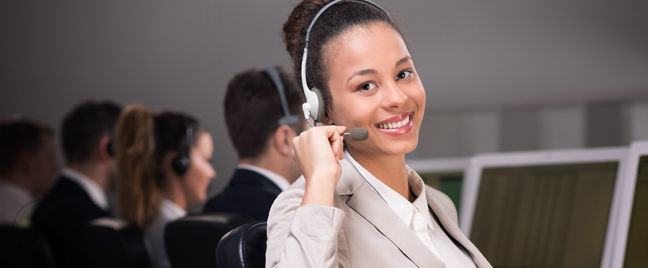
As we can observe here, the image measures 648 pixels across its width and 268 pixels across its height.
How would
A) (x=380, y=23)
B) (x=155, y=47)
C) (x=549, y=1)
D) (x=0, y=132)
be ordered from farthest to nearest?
(x=0, y=132), (x=155, y=47), (x=549, y=1), (x=380, y=23)

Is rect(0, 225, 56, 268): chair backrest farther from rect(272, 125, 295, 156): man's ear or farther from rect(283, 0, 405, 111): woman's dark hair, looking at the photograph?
rect(283, 0, 405, 111): woman's dark hair

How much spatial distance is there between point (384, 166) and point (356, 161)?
6 cm

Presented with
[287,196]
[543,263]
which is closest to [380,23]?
[287,196]

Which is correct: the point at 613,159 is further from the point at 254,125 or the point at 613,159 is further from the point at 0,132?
the point at 0,132

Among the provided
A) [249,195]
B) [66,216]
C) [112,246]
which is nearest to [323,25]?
[249,195]

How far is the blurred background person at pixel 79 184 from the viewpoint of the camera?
109 inches

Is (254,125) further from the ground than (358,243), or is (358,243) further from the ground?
(254,125)

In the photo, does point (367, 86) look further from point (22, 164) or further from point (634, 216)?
point (22, 164)

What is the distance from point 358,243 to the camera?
2.72ft

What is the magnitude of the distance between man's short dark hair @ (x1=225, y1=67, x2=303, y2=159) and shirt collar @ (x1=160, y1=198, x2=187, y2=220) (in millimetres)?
1022

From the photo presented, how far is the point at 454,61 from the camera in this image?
205cm

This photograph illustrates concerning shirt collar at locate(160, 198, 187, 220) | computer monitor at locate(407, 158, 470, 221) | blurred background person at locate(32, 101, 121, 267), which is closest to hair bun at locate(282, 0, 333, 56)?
computer monitor at locate(407, 158, 470, 221)

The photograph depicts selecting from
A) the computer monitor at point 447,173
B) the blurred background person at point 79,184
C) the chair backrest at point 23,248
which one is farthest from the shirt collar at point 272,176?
the chair backrest at point 23,248

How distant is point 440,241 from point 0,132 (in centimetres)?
340
